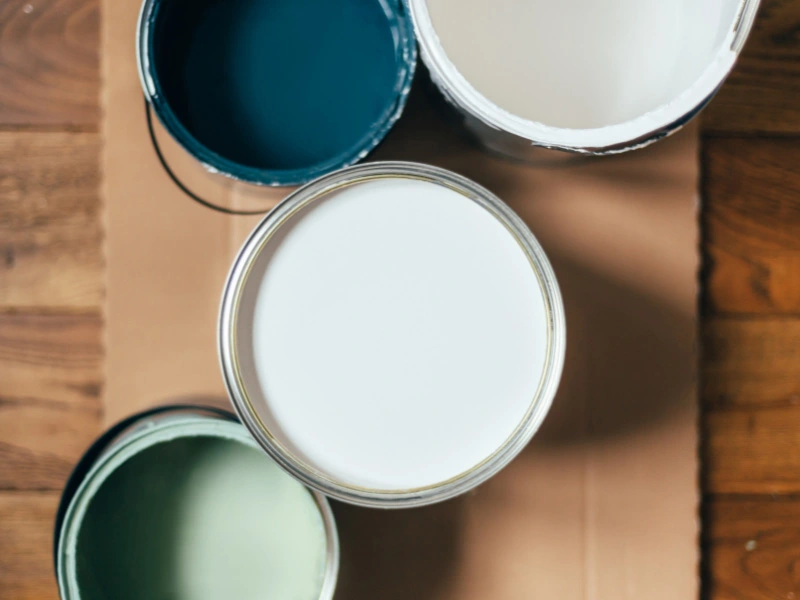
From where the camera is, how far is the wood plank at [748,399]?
77cm

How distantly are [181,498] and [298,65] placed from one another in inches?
15.0

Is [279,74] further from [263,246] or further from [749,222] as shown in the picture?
[749,222]

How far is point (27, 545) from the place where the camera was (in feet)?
2.42

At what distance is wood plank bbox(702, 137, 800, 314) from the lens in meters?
0.76

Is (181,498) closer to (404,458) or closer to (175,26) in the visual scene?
(404,458)

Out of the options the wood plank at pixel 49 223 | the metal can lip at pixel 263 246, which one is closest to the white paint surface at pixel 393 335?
the metal can lip at pixel 263 246

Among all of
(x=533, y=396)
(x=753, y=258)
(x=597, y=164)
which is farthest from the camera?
(x=753, y=258)

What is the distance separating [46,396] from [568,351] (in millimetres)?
503

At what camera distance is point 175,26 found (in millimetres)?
625

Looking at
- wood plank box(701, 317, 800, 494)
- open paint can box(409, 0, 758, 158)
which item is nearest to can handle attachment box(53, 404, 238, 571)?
open paint can box(409, 0, 758, 158)

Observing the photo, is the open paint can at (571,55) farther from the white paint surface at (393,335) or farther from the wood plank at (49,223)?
the wood plank at (49,223)

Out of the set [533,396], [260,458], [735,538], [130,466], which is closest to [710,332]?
[735,538]

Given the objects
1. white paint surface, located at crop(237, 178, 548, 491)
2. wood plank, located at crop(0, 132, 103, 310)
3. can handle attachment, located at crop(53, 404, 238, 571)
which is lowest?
can handle attachment, located at crop(53, 404, 238, 571)

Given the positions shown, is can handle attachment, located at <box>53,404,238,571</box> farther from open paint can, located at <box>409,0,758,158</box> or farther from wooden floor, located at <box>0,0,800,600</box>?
open paint can, located at <box>409,0,758,158</box>
